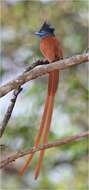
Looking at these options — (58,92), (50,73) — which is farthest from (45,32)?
(58,92)

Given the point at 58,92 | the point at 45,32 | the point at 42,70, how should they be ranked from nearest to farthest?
the point at 42,70
the point at 45,32
the point at 58,92

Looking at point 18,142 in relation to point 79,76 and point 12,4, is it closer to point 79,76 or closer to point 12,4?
point 79,76

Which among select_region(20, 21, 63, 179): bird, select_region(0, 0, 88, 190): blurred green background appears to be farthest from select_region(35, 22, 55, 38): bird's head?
select_region(0, 0, 88, 190): blurred green background

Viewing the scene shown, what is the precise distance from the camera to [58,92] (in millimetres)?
3143

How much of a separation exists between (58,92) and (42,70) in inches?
89.7

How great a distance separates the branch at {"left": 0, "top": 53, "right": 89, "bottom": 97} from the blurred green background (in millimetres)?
1940

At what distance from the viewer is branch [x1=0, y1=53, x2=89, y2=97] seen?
0.86 m

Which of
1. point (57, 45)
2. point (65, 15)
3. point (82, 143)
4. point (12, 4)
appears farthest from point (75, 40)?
point (57, 45)

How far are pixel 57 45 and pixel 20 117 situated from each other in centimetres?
204

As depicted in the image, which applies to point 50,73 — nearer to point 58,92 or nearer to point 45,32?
point 45,32

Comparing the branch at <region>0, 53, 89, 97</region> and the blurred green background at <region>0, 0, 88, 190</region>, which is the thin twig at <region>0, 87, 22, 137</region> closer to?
the branch at <region>0, 53, 89, 97</region>

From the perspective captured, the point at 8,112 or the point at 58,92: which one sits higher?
the point at 8,112

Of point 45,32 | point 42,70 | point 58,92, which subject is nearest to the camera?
point 42,70

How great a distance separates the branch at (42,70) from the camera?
86 centimetres
